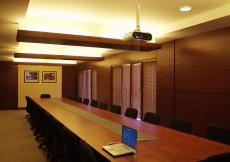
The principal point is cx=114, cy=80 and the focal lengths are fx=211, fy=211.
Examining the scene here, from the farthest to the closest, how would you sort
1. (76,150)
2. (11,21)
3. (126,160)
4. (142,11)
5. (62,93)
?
(62,93)
(142,11)
(11,21)
(76,150)
(126,160)

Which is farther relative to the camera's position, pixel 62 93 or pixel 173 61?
pixel 62 93

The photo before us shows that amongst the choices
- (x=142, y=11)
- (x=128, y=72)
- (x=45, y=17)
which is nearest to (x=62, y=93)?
(x=128, y=72)

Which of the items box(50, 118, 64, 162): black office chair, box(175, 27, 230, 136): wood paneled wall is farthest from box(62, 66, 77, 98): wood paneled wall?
box(50, 118, 64, 162): black office chair

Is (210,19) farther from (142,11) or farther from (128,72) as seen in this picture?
(128,72)

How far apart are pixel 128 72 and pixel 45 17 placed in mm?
3785

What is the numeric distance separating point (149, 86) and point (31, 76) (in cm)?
788

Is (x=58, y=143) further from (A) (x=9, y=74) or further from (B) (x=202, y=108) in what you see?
(A) (x=9, y=74)

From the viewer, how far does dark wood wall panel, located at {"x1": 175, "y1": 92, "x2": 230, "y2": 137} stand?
13.8 ft

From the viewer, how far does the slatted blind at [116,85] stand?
8.07 metres

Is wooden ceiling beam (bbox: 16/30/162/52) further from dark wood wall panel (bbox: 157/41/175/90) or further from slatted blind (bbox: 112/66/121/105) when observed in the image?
slatted blind (bbox: 112/66/121/105)

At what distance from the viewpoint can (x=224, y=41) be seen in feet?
13.7

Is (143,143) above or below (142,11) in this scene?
below

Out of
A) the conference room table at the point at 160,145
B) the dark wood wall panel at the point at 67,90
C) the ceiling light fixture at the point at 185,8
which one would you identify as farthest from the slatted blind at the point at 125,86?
the dark wood wall panel at the point at 67,90

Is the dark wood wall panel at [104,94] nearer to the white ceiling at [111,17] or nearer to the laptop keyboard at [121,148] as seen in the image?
the white ceiling at [111,17]
